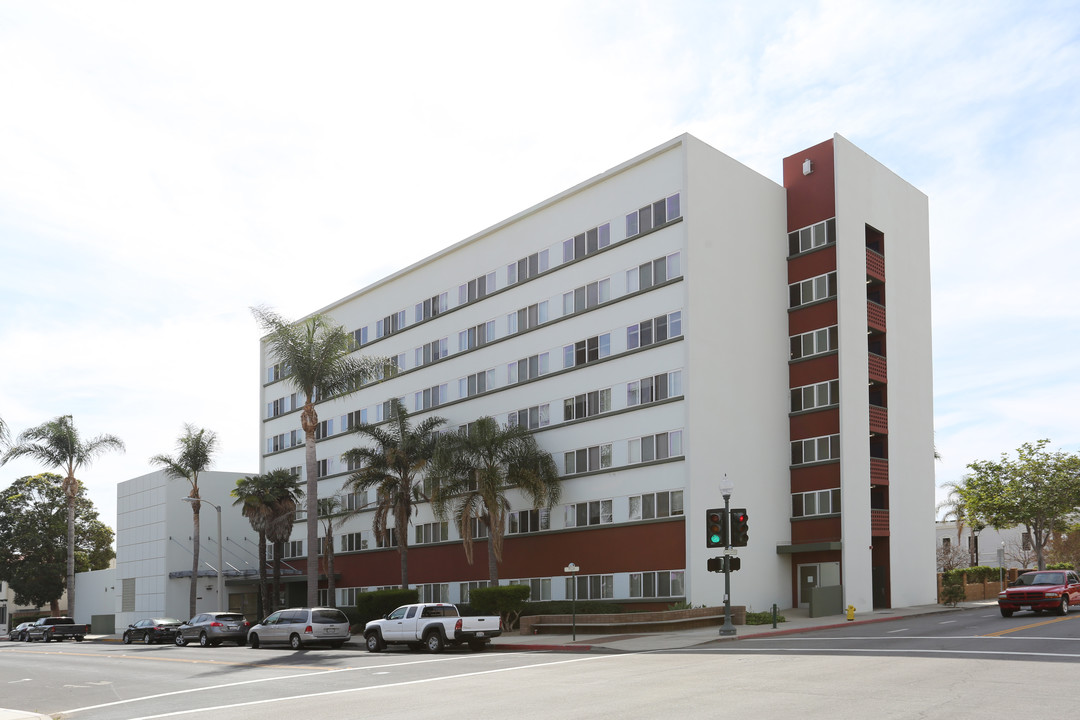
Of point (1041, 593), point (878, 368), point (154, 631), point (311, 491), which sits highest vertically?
point (878, 368)

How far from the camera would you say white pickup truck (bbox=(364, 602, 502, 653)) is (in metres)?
34.5

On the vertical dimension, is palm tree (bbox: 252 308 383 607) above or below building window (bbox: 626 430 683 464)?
above

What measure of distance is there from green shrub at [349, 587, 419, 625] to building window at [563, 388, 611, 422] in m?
12.3

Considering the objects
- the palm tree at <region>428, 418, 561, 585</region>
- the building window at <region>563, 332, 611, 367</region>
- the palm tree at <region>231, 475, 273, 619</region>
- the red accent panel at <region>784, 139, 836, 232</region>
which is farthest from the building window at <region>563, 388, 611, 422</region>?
the palm tree at <region>231, 475, 273, 619</region>

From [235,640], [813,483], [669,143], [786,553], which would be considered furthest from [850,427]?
[235,640]

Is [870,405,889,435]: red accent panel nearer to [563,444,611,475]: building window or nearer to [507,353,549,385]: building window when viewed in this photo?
[563,444,611,475]: building window

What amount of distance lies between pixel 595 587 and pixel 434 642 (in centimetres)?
1596

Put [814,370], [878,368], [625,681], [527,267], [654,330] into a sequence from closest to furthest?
[625,681] → [654,330] → [814,370] → [878,368] → [527,267]

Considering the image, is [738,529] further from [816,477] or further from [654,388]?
[816,477]

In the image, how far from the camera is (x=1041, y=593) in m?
37.0

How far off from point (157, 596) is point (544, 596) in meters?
40.9

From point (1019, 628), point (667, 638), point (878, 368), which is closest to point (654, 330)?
point (878, 368)

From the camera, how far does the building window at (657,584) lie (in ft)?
149

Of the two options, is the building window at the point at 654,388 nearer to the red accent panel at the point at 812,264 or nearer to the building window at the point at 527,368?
the building window at the point at 527,368
